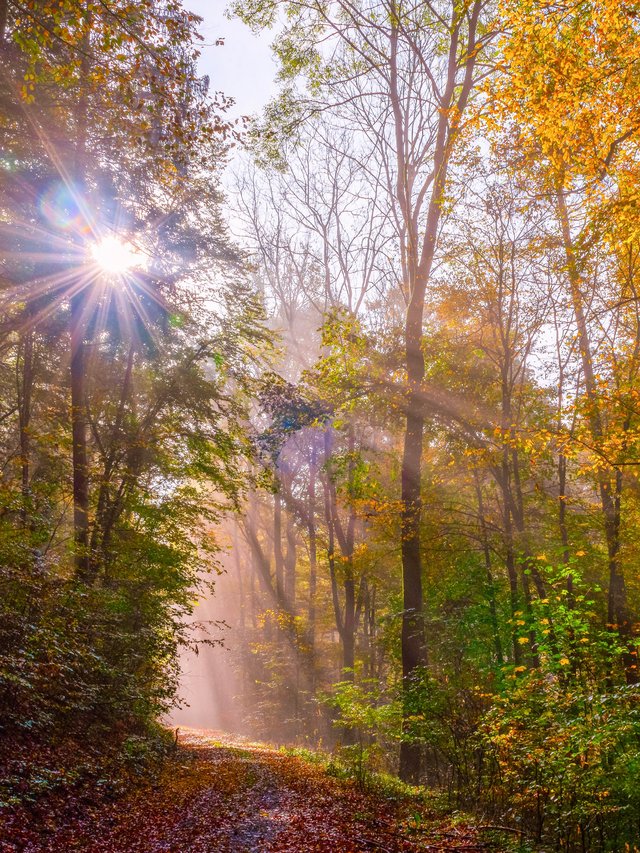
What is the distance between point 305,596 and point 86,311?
22056mm

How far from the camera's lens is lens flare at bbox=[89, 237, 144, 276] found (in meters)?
13.0

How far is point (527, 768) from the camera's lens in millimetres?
5801

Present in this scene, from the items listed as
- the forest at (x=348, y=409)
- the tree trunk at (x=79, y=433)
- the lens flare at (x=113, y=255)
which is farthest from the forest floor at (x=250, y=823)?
the lens flare at (x=113, y=255)

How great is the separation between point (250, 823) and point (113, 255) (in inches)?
463

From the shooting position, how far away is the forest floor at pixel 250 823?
5137 millimetres

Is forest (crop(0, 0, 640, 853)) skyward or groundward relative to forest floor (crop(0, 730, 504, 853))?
skyward

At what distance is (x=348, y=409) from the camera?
12516 mm

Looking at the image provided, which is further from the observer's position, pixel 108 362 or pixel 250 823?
pixel 108 362

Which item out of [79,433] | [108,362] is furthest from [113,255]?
[79,433]

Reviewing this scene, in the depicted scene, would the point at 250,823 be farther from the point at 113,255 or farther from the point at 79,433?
the point at 113,255

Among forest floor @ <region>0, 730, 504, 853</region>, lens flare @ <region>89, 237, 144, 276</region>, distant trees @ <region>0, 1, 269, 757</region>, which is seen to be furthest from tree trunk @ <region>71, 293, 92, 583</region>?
forest floor @ <region>0, 730, 504, 853</region>

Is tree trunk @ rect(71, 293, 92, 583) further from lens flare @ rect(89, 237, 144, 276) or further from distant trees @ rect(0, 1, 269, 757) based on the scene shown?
lens flare @ rect(89, 237, 144, 276)

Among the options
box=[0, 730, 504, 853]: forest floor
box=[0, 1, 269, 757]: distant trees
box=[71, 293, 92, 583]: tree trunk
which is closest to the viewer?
box=[0, 730, 504, 853]: forest floor

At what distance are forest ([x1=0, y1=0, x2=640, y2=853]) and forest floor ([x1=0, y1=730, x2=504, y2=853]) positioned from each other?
0.11m
